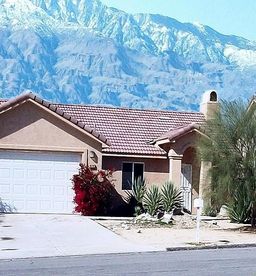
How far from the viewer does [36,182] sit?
28500 millimetres

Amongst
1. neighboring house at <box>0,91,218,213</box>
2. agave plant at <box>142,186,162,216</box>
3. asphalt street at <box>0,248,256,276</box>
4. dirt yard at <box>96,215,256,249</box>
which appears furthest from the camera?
agave plant at <box>142,186,162,216</box>

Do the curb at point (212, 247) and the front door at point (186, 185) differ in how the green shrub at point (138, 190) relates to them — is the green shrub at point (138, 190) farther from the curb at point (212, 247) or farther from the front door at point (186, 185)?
the curb at point (212, 247)

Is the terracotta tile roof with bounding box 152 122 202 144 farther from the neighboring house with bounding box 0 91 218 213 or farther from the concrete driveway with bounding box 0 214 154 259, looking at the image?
the concrete driveway with bounding box 0 214 154 259

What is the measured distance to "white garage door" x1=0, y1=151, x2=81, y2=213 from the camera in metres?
28.3

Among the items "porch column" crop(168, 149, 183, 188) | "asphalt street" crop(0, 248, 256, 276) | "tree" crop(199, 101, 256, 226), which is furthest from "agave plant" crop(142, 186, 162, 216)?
"asphalt street" crop(0, 248, 256, 276)

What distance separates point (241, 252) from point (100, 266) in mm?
4608

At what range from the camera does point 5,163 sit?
28391 mm

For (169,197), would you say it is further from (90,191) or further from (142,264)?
(142,264)

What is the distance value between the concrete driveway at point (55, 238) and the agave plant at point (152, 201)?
3072 millimetres

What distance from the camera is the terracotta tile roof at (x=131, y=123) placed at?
31266 mm

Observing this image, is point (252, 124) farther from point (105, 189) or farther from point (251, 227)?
point (105, 189)

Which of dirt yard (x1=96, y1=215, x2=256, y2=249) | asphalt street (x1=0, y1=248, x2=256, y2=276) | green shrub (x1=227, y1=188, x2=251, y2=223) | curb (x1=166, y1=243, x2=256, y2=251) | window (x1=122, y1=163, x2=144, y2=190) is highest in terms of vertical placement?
window (x1=122, y1=163, x2=144, y2=190)

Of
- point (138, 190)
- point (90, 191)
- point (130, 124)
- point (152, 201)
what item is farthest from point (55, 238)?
point (130, 124)

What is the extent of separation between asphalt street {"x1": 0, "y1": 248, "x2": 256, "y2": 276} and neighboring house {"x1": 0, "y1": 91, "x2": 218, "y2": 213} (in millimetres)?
9229
